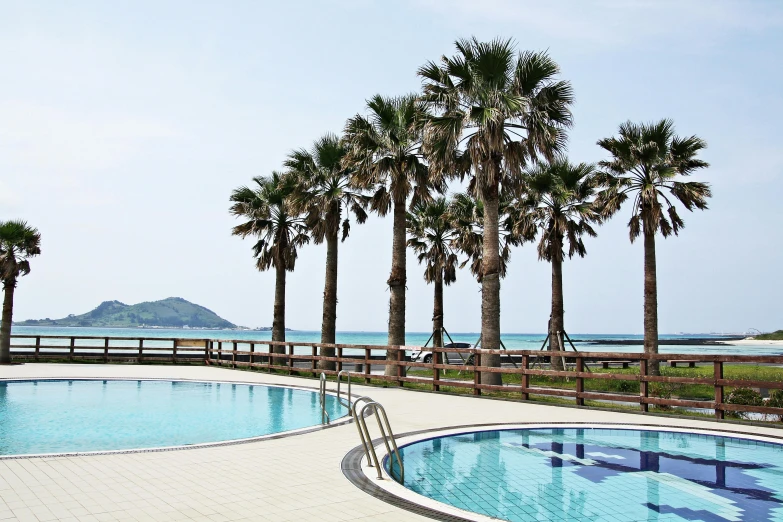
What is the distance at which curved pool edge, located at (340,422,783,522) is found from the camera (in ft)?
Answer: 18.0

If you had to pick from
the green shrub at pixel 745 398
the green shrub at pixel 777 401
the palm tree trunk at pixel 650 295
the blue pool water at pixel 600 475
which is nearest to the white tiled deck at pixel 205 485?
the blue pool water at pixel 600 475

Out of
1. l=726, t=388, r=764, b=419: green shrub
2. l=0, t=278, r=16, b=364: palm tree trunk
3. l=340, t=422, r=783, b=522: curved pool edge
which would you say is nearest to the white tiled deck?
l=340, t=422, r=783, b=522: curved pool edge

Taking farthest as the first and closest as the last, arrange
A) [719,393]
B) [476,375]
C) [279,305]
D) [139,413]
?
[279,305]
[476,375]
[139,413]
[719,393]

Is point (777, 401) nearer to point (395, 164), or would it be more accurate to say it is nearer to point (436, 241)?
point (395, 164)

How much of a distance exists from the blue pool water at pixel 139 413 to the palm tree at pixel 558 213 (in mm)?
14063

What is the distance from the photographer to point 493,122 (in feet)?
55.8

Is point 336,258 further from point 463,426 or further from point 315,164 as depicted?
point 463,426

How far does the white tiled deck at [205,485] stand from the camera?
5379 mm

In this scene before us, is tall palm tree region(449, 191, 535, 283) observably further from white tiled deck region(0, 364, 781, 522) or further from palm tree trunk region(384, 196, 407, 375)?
white tiled deck region(0, 364, 781, 522)

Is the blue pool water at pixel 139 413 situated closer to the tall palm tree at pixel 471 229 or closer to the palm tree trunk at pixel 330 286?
the palm tree trunk at pixel 330 286

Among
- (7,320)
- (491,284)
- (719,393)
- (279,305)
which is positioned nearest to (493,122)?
(491,284)

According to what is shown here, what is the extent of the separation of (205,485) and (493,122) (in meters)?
13.1

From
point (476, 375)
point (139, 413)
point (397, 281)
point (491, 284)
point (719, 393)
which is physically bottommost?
point (139, 413)

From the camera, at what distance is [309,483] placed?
21.3ft
